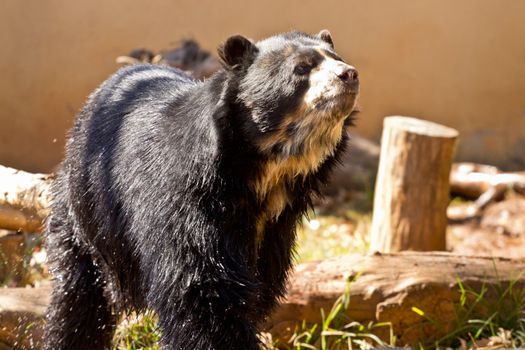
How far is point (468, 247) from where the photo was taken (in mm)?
8266

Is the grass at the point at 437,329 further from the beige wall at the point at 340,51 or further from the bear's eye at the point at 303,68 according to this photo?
the beige wall at the point at 340,51

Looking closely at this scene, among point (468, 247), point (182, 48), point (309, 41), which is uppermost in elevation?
point (309, 41)

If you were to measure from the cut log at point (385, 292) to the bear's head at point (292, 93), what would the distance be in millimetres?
1659

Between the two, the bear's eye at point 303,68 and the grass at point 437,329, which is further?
the grass at point 437,329

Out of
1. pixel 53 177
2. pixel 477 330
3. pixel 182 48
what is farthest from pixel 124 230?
pixel 182 48

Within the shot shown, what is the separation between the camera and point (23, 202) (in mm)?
5457

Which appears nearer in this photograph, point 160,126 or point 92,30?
point 160,126

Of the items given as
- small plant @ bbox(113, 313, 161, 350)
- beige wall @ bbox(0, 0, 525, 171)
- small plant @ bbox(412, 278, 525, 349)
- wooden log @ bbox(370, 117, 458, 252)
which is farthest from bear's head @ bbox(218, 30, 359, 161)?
beige wall @ bbox(0, 0, 525, 171)

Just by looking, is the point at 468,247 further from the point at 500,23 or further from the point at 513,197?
the point at 500,23

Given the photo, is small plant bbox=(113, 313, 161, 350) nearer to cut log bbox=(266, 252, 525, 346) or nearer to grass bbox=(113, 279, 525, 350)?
grass bbox=(113, 279, 525, 350)

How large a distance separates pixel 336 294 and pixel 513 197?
4576 mm

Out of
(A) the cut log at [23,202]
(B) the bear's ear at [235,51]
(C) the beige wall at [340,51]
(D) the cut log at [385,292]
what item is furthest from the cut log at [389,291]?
(C) the beige wall at [340,51]

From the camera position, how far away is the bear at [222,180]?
12.8ft

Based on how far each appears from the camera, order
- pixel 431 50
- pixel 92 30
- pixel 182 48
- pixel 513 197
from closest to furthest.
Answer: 1. pixel 182 48
2. pixel 513 197
3. pixel 92 30
4. pixel 431 50
